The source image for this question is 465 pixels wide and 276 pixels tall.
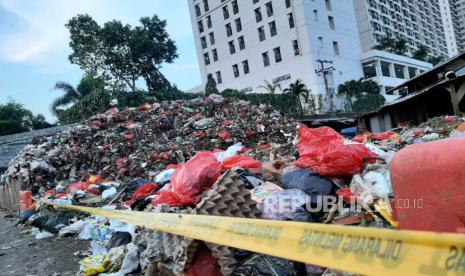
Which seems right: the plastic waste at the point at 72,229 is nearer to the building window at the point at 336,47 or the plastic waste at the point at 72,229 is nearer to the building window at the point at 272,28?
the building window at the point at 272,28

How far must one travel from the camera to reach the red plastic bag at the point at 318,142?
4.13 metres

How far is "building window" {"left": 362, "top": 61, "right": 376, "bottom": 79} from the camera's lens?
44.2 metres

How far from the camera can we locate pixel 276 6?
125 feet

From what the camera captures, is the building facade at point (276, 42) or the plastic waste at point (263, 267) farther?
the building facade at point (276, 42)

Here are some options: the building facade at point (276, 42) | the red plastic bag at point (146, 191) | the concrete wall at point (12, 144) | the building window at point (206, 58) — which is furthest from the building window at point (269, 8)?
the red plastic bag at point (146, 191)

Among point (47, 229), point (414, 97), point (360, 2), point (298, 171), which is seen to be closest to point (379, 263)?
point (298, 171)

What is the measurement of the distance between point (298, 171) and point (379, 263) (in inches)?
108

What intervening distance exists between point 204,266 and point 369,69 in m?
46.0

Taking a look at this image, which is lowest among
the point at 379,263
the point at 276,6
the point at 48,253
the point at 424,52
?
the point at 48,253

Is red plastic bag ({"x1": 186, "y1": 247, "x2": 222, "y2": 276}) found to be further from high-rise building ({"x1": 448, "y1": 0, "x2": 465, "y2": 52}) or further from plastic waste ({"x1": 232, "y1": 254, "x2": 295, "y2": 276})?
high-rise building ({"x1": 448, "y1": 0, "x2": 465, "y2": 52})

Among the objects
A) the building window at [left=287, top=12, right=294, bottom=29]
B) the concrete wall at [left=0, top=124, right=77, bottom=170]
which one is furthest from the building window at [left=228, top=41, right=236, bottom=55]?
the concrete wall at [left=0, top=124, right=77, bottom=170]

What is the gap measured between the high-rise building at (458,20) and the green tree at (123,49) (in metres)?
91.9

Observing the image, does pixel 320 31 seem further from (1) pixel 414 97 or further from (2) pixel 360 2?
(1) pixel 414 97

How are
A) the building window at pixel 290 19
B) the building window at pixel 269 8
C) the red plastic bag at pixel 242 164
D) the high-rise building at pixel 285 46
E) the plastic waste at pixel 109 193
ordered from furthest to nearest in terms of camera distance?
the building window at pixel 269 8
the building window at pixel 290 19
the high-rise building at pixel 285 46
the plastic waste at pixel 109 193
the red plastic bag at pixel 242 164
